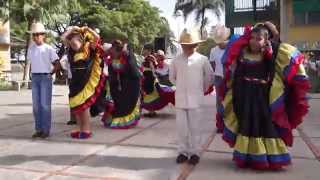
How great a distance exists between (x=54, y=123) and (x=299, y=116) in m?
5.77

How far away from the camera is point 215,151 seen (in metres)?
7.67

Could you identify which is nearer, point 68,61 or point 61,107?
point 68,61

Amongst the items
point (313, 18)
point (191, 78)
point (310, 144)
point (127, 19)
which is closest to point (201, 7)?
point (127, 19)

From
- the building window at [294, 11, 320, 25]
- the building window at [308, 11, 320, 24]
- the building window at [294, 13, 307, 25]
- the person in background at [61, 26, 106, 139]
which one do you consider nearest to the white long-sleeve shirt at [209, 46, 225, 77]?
the person in background at [61, 26, 106, 139]

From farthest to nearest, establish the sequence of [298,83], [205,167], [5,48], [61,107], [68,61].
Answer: [5,48], [61,107], [68,61], [205,167], [298,83]

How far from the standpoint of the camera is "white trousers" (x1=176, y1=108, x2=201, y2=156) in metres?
6.80

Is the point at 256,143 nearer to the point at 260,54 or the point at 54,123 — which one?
the point at 260,54

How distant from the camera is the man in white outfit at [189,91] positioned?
22.2ft

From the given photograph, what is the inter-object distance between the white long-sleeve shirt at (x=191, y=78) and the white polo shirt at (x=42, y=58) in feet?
8.36

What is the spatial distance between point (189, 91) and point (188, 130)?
495 mm

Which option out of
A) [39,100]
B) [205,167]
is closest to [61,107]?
[39,100]

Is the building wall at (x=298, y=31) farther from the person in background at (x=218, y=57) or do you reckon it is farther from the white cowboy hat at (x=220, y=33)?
the white cowboy hat at (x=220, y=33)

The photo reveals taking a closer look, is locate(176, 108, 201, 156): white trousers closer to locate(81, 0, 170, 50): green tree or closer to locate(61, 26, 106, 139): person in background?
locate(61, 26, 106, 139): person in background

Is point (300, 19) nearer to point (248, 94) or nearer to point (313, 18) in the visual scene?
point (313, 18)
